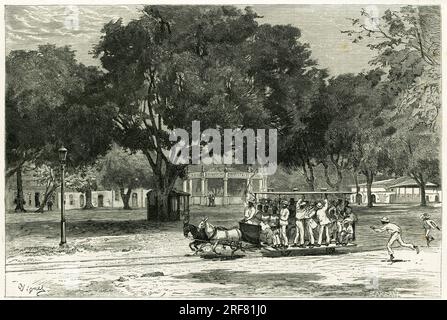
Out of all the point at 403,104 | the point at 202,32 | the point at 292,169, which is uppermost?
the point at 202,32

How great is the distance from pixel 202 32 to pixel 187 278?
228 inches

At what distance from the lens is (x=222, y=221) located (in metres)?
15.1

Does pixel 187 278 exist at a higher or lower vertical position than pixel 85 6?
lower

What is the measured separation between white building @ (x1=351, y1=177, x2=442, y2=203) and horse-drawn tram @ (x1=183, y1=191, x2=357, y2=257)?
84 cm

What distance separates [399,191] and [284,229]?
311 cm

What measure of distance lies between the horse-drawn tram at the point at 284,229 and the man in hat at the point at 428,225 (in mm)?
1668

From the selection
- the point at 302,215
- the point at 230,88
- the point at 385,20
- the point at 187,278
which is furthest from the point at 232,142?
the point at 385,20

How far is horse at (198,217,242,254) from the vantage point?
14.7m

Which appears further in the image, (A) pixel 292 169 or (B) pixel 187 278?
(A) pixel 292 169

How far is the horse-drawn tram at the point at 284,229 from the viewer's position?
581 inches

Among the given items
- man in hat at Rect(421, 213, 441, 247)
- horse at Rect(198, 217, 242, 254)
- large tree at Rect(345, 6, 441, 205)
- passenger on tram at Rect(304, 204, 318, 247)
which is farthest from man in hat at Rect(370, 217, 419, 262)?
horse at Rect(198, 217, 242, 254)

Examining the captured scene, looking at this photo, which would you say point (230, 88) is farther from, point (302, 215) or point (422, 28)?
point (422, 28)

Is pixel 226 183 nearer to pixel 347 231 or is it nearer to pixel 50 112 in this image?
pixel 347 231

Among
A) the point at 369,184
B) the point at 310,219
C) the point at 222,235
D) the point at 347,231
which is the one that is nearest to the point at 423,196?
the point at 369,184
